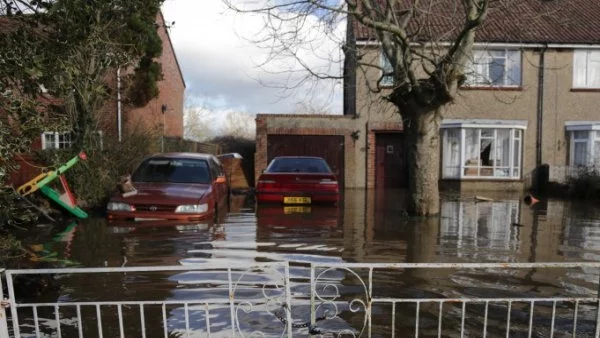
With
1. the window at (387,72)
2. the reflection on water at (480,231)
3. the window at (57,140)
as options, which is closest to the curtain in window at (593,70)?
the window at (387,72)

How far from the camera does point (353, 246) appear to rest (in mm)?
7621

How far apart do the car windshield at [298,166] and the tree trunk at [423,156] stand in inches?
93.5

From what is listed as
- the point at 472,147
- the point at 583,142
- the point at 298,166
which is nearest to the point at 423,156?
the point at 298,166

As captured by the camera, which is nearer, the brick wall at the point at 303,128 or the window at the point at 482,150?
the window at the point at 482,150

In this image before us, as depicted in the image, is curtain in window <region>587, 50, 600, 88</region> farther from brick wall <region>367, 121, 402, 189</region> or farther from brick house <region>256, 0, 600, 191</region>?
brick wall <region>367, 121, 402, 189</region>

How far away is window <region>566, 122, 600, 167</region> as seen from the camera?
17750 millimetres

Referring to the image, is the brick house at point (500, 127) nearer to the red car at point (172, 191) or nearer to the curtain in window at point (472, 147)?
the curtain in window at point (472, 147)

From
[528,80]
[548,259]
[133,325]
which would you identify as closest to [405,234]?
[548,259]

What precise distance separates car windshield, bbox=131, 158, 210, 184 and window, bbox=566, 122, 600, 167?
14350 millimetres

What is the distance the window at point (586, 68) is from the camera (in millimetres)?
18438

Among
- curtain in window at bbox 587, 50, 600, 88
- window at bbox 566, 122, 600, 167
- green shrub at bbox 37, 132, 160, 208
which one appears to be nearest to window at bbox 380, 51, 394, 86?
green shrub at bbox 37, 132, 160, 208

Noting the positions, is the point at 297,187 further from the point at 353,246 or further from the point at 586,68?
the point at 586,68

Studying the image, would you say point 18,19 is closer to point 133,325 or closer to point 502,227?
point 133,325

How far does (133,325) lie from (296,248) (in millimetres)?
3408
